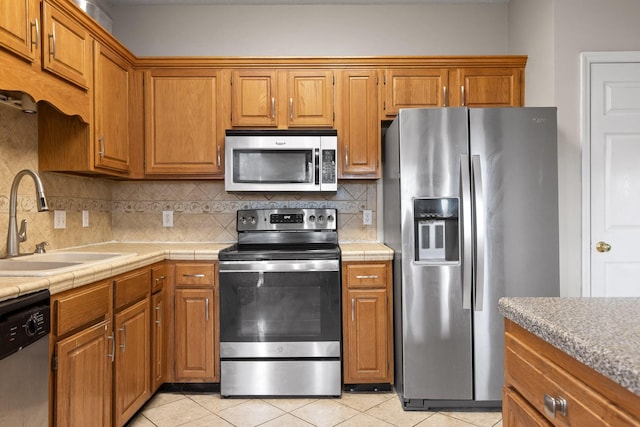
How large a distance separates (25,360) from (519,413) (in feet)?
4.82

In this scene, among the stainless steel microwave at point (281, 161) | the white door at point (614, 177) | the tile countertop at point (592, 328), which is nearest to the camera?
the tile countertop at point (592, 328)

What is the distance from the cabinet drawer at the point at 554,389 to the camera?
28.2 inches

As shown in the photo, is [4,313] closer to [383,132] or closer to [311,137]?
[311,137]

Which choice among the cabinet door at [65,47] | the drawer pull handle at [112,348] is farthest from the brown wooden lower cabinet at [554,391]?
the cabinet door at [65,47]

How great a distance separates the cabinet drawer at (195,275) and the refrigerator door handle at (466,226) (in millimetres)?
1490

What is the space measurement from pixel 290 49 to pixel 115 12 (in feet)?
4.44

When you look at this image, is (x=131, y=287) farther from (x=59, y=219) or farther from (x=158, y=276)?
(x=59, y=219)

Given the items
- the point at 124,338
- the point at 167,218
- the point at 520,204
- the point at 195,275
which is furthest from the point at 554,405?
the point at 167,218

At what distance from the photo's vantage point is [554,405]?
85 centimetres

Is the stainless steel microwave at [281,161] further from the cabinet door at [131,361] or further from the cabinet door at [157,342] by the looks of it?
the cabinet door at [131,361]

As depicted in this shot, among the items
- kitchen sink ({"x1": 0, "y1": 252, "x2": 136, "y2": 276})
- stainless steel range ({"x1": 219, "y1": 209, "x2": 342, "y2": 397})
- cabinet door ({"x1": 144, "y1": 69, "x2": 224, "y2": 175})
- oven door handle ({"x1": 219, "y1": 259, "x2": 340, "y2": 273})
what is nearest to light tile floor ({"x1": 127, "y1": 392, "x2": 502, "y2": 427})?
stainless steel range ({"x1": 219, "y1": 209, "x2": 342, "y2": 397})

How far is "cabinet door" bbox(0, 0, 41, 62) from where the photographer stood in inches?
62.9

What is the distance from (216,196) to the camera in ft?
10.3

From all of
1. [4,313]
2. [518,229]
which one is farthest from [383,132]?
[4,313]
